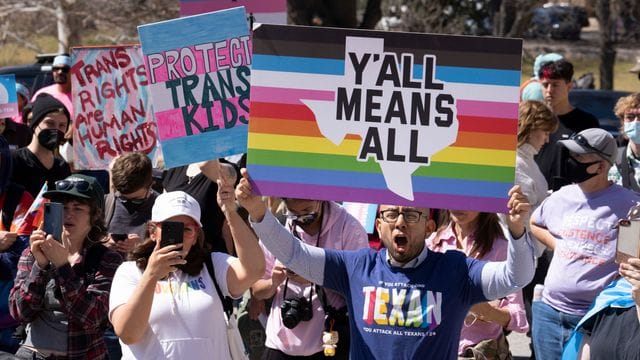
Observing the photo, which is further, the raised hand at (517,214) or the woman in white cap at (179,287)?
the woman in white cap at (179,287)

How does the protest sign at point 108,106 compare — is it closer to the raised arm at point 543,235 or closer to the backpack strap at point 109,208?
the backpack strap at point 109,208

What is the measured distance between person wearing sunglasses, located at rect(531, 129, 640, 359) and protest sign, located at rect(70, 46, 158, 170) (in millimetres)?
3156

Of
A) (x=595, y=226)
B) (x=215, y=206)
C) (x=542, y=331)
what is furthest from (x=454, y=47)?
(x=215, y=206)

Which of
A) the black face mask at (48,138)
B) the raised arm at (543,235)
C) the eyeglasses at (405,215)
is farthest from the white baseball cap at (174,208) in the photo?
the black face mask at (48,138)

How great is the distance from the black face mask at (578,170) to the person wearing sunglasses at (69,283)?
2483 millimetres

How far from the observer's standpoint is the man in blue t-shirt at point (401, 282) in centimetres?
449

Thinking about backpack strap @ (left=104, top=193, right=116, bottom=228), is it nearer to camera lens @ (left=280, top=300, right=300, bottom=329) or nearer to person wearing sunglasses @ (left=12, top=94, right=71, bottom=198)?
person wearing sunglasses @ (left=12, top=94, right=71, bottom=198)

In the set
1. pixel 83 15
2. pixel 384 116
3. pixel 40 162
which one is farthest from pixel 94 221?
pixel 83 15

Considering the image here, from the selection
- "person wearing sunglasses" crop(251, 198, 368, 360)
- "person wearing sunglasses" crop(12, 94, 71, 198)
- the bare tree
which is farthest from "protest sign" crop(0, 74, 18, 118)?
the bare tree

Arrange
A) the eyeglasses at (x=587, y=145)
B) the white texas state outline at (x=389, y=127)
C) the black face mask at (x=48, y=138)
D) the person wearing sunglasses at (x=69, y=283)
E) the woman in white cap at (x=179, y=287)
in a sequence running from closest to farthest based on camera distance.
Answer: the white texas state outline at (x=389, y=127) → the woman in white cap at (x=179, y=287) → the person wearing sunglasses at (x=69, y=283) → the eyeglasses at (x=587, y=145) → the black face mask at (x=48, y=138)

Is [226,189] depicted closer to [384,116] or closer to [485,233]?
[384,116]

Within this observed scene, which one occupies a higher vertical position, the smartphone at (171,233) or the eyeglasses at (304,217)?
the smartphone at (171,233)

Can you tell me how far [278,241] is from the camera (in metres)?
4.61

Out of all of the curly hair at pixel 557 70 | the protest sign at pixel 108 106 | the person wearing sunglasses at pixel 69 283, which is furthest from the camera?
the curly hair at pixel 557 70
